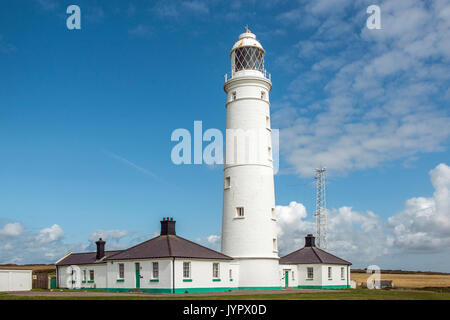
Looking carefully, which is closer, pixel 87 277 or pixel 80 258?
pixel 87 277

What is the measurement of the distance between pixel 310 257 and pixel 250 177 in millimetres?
12775

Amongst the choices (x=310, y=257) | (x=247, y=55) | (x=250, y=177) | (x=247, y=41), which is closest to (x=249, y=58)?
(x=247, y=55)

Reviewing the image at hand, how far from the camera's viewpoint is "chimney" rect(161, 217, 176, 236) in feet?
119

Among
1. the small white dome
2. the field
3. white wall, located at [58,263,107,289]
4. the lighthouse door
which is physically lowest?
the field

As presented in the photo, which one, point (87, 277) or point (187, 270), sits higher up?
point (187, 270)

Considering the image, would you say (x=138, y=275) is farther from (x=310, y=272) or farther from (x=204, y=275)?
(x=310, y=272)

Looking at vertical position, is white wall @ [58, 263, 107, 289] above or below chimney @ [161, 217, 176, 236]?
below

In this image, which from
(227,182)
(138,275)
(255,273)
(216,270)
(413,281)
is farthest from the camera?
(413,281)

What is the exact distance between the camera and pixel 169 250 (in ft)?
108

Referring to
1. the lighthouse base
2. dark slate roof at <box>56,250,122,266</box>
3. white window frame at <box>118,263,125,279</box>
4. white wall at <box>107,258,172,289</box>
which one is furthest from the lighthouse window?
dark slate roof at <box>56,250,122,266</box>

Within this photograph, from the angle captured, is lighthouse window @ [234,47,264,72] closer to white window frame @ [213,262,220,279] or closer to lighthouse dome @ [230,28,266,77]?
lighthouse dome @ [230,28,266,77]

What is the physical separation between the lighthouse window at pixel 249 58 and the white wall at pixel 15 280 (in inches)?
863
